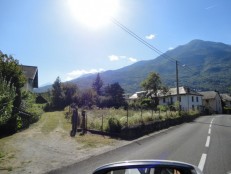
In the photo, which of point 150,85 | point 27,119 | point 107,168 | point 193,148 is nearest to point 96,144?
point 193,148

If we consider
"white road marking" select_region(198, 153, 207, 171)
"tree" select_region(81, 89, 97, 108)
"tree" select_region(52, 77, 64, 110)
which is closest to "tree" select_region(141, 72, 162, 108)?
"tree" select_region(81, 89, 97, 108)

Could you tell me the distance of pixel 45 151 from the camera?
12055 mm

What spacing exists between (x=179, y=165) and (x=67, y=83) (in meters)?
54.5

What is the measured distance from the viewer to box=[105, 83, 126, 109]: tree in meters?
50.6

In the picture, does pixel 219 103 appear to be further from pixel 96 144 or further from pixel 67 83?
pixel 96 144

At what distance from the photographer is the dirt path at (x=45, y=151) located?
30.9 ft

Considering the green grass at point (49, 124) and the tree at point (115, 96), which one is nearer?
the green grass at point (49, 124)

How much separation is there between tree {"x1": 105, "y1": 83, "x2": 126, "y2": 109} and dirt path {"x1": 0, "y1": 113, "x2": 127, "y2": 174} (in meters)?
34.0

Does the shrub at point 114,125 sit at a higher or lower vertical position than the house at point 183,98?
lower

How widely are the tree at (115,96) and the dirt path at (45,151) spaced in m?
34.0

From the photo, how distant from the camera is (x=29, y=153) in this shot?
11570 mm

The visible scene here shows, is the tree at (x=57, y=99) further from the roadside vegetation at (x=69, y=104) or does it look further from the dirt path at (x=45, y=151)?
the dirt path at (x=45, y=151)

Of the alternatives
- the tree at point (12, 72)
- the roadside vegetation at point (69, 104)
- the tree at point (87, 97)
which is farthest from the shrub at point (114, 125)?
the tree at point (87, 97)

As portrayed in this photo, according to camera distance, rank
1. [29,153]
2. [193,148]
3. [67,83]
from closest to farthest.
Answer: [29,153] < [193,148] < [67,83]
